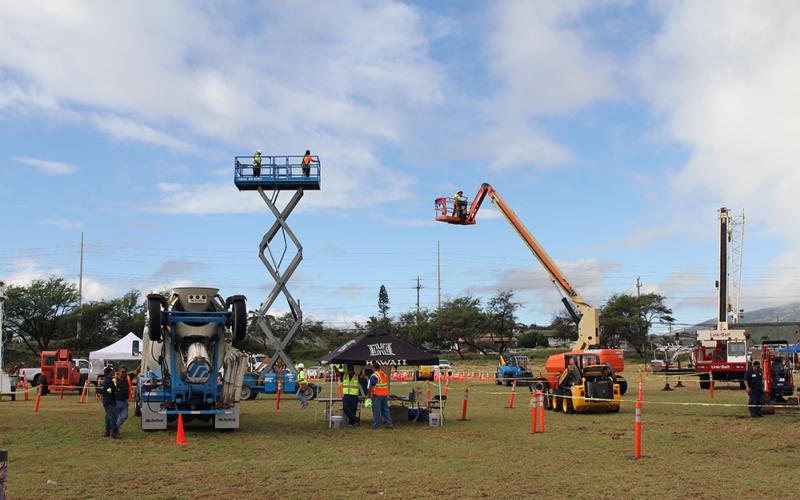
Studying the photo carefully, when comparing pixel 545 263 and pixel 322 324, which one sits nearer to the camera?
pixel 545 263

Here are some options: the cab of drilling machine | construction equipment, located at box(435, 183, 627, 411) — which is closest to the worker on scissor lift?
construction equipment, located at box(435, 183, 627, 411)

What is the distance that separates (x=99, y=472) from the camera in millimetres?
12758

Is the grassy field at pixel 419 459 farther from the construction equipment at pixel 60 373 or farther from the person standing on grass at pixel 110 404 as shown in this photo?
the construction equipment at pixel 60 373

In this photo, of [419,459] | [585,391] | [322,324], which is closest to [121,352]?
[585,391]

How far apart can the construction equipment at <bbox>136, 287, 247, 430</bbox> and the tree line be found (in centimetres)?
4538

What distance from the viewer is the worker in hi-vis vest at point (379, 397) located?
65.7 ft

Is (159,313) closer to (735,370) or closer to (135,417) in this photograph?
(135,417)

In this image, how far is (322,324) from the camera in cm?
9419

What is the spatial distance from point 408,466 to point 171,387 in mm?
7926

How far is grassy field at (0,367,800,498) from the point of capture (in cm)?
1112

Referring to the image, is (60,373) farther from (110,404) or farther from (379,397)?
Answer: (379,397)

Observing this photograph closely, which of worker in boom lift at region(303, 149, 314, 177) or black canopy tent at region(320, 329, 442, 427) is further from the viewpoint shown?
worker in boom lift at region(303, 149, 314, 177)

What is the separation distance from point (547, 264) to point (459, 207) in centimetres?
532

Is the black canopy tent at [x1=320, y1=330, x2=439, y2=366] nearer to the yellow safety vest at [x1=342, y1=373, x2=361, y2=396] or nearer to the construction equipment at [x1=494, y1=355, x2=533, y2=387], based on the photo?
the yellow safety vest at [x1=342, y1=373, x2=361, y2=396]
